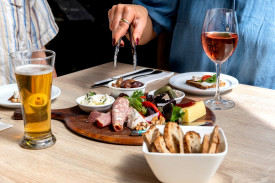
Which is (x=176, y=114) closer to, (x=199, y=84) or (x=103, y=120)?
(x=103, y=120)

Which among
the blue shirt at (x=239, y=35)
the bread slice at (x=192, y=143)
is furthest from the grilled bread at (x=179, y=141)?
the blue shirt at (x=239, y=35)

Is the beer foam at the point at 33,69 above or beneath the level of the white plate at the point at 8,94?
above

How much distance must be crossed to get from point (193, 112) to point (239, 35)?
3.44ft

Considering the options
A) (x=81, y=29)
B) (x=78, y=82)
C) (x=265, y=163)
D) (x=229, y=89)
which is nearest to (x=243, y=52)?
(x=229, y=89)

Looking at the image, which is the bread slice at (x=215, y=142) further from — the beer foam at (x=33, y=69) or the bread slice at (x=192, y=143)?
the beer foam at (x=33, y=69)

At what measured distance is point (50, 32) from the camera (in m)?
2.60

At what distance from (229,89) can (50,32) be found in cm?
151

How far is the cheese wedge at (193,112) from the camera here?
1.22 metres

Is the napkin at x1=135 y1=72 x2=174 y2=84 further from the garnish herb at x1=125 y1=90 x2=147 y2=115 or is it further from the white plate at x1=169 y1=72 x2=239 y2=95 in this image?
the garnish herb at x1=125 y1=90 x2=147 y2=115

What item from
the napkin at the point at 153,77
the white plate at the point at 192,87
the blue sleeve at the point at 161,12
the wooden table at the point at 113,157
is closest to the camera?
the wooden table at the point at 113,157

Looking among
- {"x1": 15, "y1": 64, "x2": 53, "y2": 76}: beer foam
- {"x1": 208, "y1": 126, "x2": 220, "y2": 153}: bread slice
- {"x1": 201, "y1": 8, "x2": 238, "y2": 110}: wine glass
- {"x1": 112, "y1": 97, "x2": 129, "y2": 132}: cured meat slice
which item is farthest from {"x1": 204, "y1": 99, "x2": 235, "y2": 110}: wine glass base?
{"x1": 15, "y1": 64, "x2": 53, "y2": 76}: beer foam

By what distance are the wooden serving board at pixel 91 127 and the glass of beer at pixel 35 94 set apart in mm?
124

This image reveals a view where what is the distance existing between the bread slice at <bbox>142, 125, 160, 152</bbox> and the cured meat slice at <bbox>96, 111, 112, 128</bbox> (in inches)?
13.0

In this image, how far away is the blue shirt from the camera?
2053 mm
